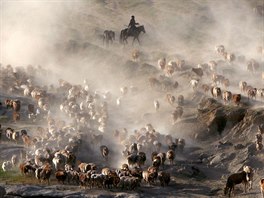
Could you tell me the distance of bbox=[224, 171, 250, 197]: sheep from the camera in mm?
32625

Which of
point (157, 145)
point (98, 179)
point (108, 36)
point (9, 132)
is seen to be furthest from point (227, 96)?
point (108, 36)

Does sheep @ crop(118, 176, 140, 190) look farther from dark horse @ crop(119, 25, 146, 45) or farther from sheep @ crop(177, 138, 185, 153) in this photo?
dark horse @ crop(119, 25, 146, 45)

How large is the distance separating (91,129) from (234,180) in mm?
15905

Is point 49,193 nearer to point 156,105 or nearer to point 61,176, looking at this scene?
point 61,176

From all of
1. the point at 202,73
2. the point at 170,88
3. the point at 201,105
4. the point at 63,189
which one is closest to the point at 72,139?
the point at 63,189

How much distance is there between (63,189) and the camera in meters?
32.2

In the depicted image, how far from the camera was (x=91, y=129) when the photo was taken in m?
44.9

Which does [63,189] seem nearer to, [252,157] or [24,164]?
[24,164]

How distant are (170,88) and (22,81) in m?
16.9

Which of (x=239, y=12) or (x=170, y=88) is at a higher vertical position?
(x=239, y=12)

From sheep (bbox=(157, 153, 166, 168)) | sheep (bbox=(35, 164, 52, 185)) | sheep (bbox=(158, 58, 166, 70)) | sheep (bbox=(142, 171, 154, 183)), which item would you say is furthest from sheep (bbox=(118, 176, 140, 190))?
sheep (bbox=(158, 58, 166, 70))

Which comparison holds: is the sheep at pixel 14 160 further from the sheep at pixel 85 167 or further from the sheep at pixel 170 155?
the sheep at pixel 170 155

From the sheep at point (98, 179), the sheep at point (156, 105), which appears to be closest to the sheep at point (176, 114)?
the sheep at point (156, 105)

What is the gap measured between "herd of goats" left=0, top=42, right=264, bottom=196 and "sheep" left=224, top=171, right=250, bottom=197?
6 centimetres
